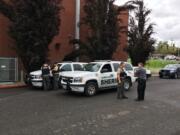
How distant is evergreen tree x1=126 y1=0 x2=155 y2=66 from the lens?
38.0 metres

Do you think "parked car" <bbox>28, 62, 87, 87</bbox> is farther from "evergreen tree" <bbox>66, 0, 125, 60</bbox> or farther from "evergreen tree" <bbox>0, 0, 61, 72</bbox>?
"evergreen tree" <bbox>66, 0, 125, 60</bbox>

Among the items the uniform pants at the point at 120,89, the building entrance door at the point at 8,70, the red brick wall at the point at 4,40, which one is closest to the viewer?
the uniform pants at the point at 120,89

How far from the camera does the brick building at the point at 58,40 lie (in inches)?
1025

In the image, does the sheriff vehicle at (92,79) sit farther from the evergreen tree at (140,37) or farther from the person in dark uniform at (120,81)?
the evergreen tree at (140,37)

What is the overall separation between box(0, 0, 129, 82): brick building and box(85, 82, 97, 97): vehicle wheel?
32.2 feet

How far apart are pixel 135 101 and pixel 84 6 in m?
16.8

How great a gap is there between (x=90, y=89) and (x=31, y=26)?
27.4ft

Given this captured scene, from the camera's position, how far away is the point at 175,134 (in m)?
9.59

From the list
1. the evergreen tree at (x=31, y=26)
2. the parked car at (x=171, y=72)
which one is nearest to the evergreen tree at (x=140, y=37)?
the parked car at (x=171, y=72)

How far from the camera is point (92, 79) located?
17.9 metres

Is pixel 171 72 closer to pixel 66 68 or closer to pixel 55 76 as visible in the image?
pixel 66 68

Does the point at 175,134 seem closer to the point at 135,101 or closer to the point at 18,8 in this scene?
the point at 135,101

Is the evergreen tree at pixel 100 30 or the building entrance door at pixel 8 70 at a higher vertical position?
the evergreen tree at pixel 100 30

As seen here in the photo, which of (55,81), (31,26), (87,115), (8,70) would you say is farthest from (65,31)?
(87,115)
